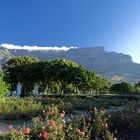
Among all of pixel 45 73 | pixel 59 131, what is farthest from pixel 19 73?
pixel 59 131

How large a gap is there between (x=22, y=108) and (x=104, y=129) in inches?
392

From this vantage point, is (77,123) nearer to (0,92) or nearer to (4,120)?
(4,120)

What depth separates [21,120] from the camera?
18.2m

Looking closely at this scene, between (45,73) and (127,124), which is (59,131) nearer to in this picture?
(127,124)

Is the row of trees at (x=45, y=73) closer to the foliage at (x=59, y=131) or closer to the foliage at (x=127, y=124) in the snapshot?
the foliage at (x=127, y=124)

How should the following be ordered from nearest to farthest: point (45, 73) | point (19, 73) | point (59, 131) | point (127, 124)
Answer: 1. point (59, 131)
2. point (127, 124)
3. point (45, 73)
4. point (19, 73)

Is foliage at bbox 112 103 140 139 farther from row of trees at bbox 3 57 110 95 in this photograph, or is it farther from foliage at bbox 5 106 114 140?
row of trees at bbox 3 57 110 95

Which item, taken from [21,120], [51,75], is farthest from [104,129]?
[51,75]

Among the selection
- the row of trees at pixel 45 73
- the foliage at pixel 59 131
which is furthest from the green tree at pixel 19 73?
the foliage at pixel 59 131

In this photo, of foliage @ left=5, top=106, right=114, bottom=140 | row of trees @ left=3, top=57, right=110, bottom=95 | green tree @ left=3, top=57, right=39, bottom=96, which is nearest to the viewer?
foliage @ left=5, top=106, right=114, bottom=140

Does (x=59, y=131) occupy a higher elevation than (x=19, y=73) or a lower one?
lower

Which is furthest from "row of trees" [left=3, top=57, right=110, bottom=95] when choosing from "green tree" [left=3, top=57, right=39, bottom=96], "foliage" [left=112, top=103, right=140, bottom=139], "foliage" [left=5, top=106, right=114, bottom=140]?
"foliage" [left=5, top=106, right=114, bottom=140]

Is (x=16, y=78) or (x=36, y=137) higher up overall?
(x=16, y=78)

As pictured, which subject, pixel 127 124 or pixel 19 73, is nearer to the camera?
pixel 127 124
